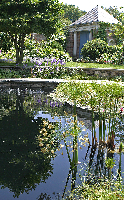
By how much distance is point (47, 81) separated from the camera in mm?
13844

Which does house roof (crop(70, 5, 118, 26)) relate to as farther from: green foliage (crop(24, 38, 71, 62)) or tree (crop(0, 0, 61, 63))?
tree (crop(0, 0, 61, 63))

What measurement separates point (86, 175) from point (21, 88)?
31.7ft

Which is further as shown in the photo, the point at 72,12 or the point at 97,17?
the point at 72,12

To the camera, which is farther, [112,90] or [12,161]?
[112,90]

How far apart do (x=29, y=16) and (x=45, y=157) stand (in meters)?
10.8

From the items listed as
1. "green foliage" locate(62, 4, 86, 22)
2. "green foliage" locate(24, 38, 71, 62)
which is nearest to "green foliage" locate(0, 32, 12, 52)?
"green foliage" locate(24, 38, 71, 62)

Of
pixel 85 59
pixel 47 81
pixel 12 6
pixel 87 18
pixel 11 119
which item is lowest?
pixel 11 119

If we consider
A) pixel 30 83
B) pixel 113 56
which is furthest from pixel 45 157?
pixel 113 56

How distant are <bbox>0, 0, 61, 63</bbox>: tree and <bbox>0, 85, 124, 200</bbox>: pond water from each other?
24.0 ft

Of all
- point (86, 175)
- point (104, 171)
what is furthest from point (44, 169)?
point (104, 171)

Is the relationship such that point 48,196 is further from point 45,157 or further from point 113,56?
point 113,56

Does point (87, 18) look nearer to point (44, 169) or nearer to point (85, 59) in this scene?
point (85, 59)

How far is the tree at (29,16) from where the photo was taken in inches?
570

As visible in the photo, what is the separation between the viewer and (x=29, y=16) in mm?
14742
